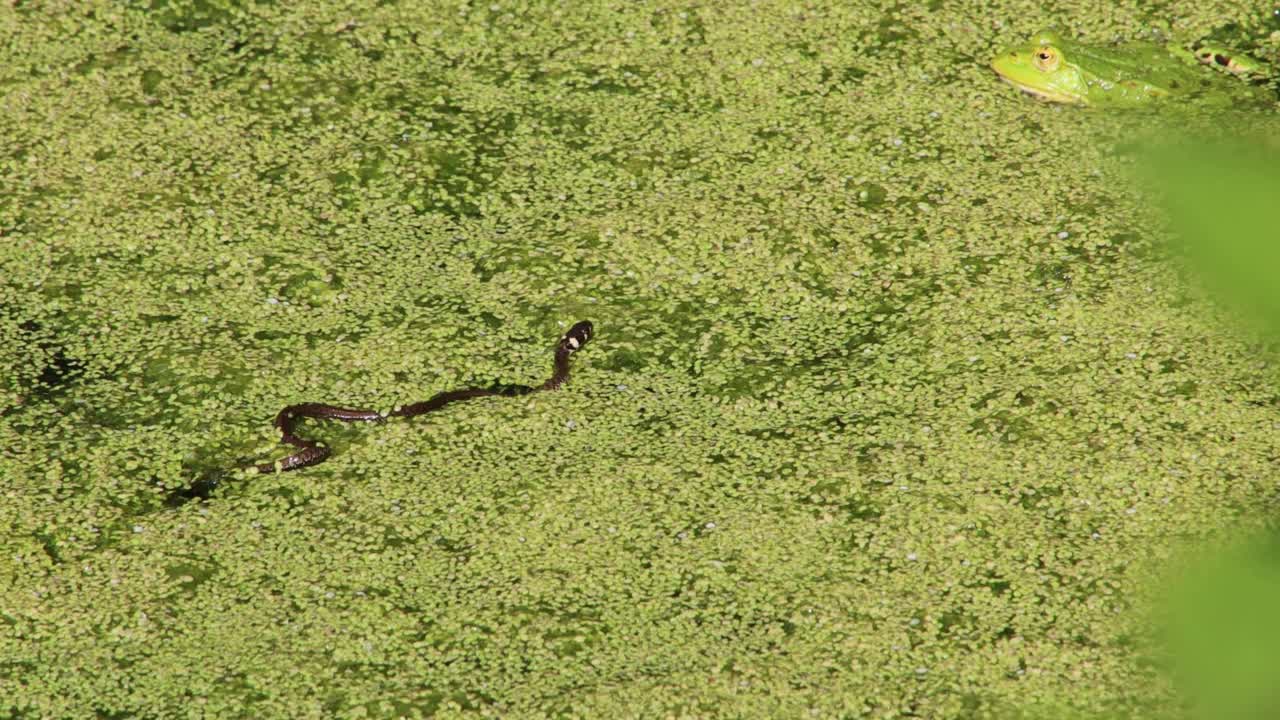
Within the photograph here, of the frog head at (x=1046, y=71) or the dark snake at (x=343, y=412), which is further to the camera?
the frog head at (x=1046, y=71)

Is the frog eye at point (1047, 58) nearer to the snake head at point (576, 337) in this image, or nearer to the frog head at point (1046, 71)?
the frog head at point (1046, 71)

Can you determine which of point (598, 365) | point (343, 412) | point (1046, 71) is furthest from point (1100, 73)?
point (343, 412)

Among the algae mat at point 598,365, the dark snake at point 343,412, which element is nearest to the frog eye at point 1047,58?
the algae mat at point 598,365

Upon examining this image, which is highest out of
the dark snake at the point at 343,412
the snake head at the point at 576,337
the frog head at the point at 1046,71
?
the frog head at the point at 1046,71

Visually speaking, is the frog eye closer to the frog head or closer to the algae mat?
the frog head

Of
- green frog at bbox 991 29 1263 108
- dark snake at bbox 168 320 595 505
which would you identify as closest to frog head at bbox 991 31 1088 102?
green frog at bbox 991 29 1263 108

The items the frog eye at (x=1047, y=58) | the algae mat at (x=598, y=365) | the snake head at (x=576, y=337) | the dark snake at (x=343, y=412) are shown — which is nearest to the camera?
the algae mat at (x=598, y=365)

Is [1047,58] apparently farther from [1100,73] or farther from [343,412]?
[343,412]

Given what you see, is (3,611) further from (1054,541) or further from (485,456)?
(1054,541)
